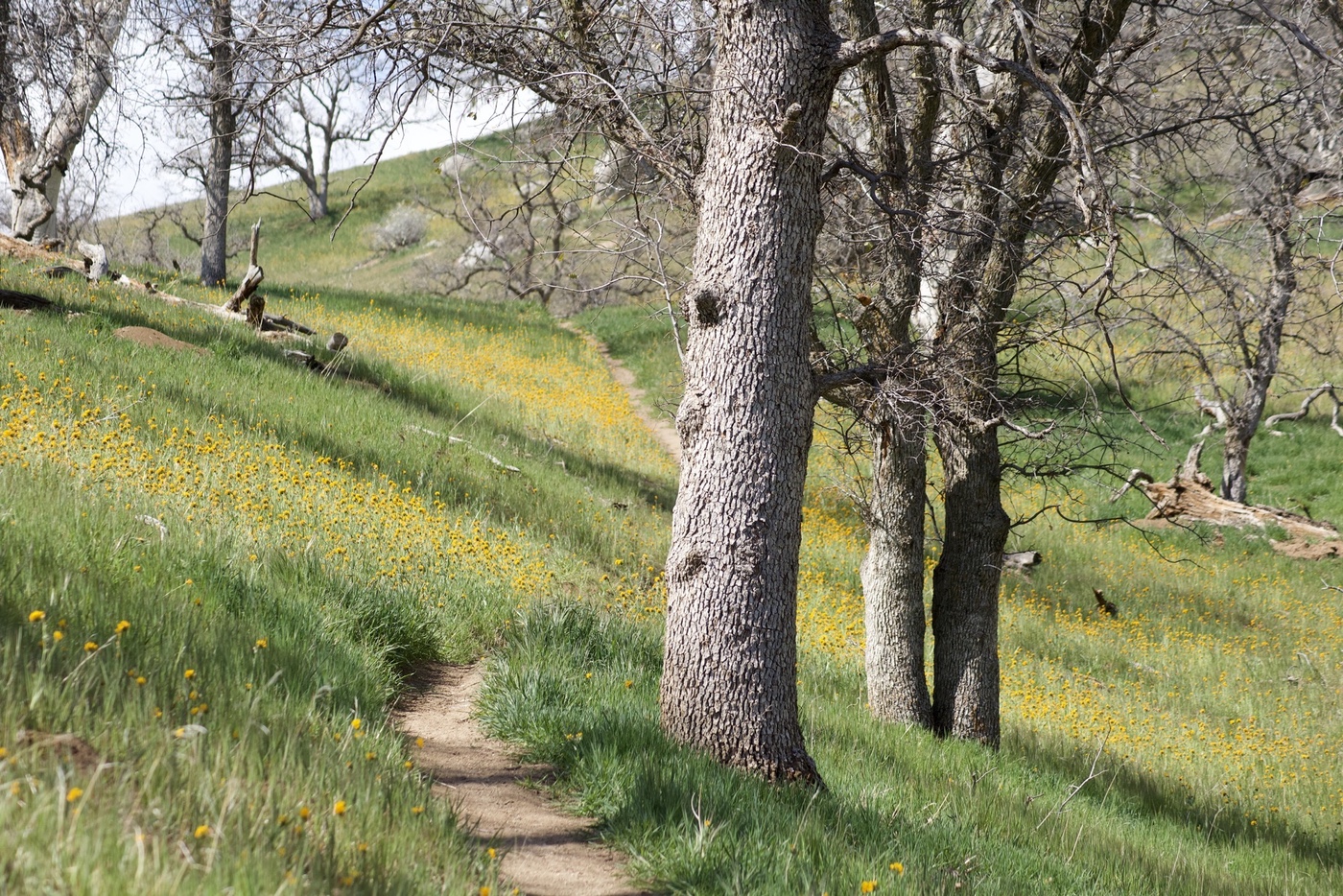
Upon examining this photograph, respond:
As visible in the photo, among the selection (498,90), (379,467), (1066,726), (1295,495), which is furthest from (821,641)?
(1295,495)

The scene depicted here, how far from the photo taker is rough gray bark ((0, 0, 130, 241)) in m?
7.97

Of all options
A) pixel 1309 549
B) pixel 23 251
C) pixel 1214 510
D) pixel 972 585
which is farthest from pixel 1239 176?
pixel 23 251

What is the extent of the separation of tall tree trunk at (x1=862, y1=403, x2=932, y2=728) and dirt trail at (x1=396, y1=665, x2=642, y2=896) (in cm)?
→ 305

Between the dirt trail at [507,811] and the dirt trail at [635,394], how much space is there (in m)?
8.77

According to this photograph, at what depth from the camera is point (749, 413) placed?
3928mm

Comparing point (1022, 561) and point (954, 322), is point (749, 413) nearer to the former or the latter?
point (954, 322)

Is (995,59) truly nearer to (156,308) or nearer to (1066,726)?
(1066,726)

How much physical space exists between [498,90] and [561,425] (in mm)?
9657

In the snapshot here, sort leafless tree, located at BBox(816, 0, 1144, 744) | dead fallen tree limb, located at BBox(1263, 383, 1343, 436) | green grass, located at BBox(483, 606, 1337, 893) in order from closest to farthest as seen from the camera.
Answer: green grass, located at BBox(483, 606, 1337, 893), leafless tree, located at BBox(816, 0, 1144, 744), dead fallen tree limb, located at BBox(1263, 383, 1343, 436)

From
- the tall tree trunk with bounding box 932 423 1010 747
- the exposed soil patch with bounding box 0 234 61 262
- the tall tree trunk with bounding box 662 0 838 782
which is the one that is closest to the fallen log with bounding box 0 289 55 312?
the exposed soil patch with bounding box 0 234 61 262

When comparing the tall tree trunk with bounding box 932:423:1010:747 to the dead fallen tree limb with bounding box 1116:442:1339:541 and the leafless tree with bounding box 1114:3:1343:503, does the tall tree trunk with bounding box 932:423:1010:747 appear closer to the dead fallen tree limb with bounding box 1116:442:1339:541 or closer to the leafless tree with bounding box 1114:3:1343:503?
the leafless tree with bounding box 1114:3:1343:503

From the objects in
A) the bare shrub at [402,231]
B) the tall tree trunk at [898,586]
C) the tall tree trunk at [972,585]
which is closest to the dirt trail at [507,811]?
the tall tree trunk at [898,586]

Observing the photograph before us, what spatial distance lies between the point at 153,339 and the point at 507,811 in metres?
7.89

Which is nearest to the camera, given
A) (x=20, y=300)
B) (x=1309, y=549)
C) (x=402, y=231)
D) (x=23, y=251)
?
(x=20, y=300)
